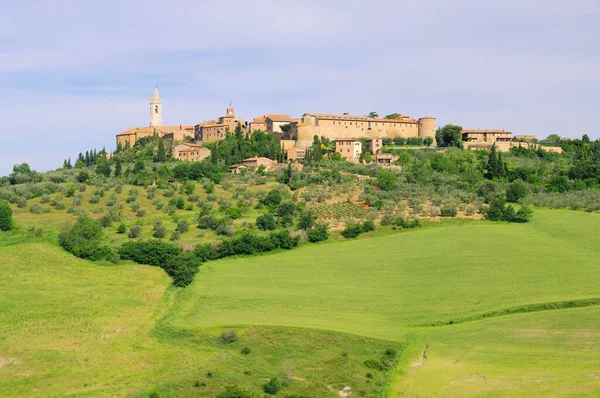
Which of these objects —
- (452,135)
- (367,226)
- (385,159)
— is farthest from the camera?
(452,135)

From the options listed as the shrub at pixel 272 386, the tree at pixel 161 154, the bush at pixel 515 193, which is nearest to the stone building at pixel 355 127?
the tree at pixel 161 154

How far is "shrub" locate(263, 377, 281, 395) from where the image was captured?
33.0 m

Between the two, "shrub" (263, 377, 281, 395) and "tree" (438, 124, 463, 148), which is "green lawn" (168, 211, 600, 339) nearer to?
"shrub" (263, 377, 281, 395)

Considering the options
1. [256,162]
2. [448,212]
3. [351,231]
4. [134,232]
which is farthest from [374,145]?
[134,232]

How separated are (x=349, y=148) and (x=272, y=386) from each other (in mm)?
62939

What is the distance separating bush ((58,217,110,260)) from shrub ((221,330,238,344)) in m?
17.5

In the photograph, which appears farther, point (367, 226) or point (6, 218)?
point (367, 226)

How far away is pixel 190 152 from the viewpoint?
96.9 m

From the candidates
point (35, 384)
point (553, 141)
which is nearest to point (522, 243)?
point (35, 384)

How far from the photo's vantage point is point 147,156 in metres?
104

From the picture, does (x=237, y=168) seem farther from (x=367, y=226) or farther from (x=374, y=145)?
(x=367, y=226)

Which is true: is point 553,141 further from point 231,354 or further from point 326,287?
point 231,354

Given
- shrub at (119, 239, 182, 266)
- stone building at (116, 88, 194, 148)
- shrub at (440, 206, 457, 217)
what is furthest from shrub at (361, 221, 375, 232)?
stone building at (116, 88, 194, 148)

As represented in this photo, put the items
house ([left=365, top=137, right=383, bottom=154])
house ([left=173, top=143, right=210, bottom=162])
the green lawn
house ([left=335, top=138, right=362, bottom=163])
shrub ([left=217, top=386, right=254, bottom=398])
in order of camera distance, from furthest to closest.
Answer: house ([left=365, top=137, right=383, bottom=154]) < house ([left=173, top=143, right=210, bottom=162]) < house ([left=335, top=138, right=362, bottom=163]) < the green lawn < shrub ([left=217, top=386, right=254, bottom=398])
